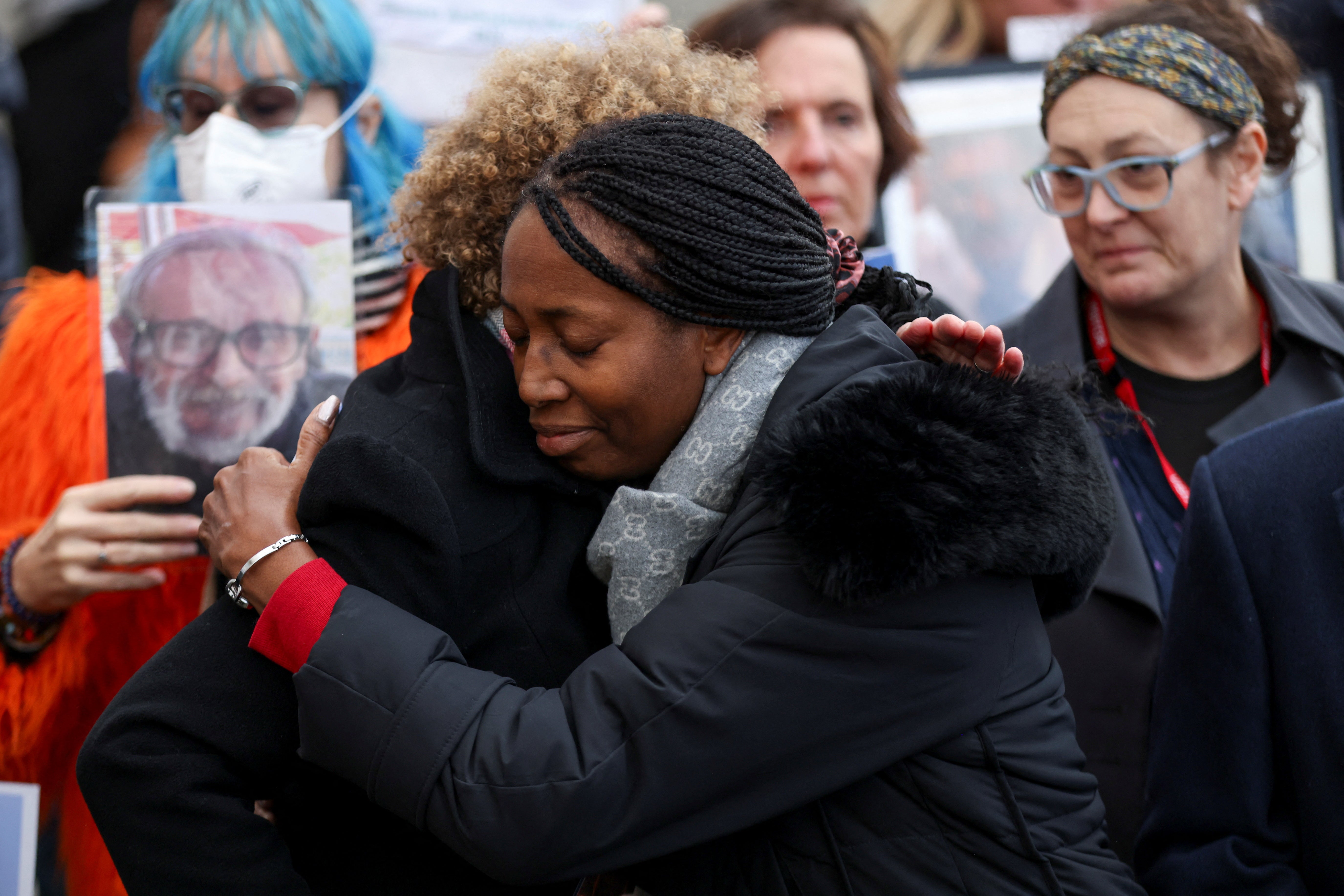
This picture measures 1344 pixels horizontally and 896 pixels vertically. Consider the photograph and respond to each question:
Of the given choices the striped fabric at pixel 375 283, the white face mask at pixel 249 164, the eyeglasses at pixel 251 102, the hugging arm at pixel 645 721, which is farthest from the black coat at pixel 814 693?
the eyeglasses at pixel 251 102

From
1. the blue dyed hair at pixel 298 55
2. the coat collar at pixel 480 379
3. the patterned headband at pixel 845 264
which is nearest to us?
the coat collar at pixel 480 379

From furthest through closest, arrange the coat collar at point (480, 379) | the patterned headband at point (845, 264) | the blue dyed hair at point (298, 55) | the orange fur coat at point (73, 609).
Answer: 1. the blue dyed hair at point (298, 55)
2. the orange fur coat at point (73, 609)
3. the patterned headband at point (845, 264)
4. the coat collar at point (480, 379)

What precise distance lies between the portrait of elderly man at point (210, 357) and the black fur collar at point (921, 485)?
1044 millimetres

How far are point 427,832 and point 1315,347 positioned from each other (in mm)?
2161

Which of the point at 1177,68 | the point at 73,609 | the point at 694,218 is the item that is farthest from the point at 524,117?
the point at 1177,68

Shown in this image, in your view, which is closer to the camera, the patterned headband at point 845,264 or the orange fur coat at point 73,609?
the patterned headband at point 845,264

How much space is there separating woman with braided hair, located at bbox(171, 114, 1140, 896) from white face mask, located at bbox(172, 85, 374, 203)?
881 millimetres

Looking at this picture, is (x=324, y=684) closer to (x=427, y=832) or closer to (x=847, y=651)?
(x=427, y=832)

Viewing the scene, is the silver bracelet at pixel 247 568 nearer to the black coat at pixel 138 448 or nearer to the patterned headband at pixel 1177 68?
the black coat at pixel 138 448

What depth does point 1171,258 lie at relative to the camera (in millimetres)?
2578

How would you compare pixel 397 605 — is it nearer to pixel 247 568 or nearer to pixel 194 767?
pixel 247 568

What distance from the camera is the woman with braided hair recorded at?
1.29m

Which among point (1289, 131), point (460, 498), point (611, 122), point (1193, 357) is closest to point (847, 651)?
point (460, 498)

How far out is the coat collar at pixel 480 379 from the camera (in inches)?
59.9
